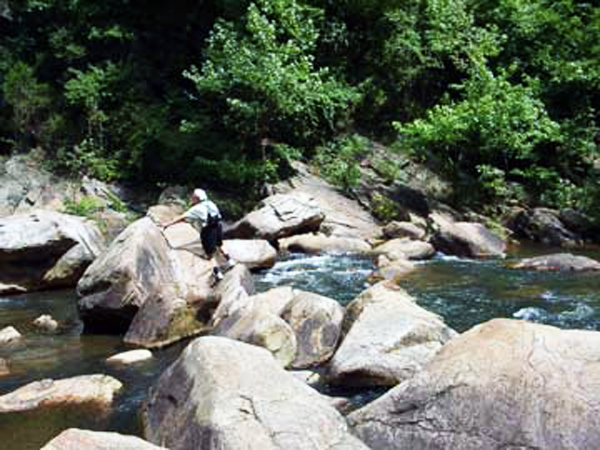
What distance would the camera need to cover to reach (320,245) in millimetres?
17766

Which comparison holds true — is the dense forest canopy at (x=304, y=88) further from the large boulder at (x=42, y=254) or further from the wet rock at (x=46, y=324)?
the wet rock at (x=46, y=324)

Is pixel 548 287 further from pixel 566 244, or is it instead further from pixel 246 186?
pixel 246 186

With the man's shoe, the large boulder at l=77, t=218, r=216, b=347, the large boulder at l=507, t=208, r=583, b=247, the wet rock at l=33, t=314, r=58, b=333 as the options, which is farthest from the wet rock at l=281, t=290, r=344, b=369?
the large boulder at l=507, t=208, r=583, b=247

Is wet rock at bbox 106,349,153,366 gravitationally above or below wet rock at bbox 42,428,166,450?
below

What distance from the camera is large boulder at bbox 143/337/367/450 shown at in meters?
5.14

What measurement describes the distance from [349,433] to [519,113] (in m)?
18.8

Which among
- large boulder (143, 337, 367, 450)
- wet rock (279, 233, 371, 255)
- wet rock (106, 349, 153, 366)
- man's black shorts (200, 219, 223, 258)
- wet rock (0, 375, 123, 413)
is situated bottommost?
wet rock (279, 233, 371, 255)

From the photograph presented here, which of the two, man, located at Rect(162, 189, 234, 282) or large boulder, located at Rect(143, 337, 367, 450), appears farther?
man, located at Rect(162, 189, 234, 282)

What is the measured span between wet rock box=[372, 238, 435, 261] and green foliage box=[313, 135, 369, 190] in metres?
4.99

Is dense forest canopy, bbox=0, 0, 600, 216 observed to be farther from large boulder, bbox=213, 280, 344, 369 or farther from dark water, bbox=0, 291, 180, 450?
large boulder, bbox=213, 280, 344, 369

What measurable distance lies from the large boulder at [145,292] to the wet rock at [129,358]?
0.50 m

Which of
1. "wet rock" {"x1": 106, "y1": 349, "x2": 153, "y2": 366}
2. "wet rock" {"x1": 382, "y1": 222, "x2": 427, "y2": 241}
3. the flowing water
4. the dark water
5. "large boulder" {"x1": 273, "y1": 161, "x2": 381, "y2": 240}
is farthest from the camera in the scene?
"large boulder" {"x1": 273, "y1": 161, "x2": 381, "y2": 240}

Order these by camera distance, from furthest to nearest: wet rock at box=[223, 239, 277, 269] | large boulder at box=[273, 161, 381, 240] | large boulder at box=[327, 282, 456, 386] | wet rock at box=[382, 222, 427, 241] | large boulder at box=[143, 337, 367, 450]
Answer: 1. large boulder at box=[273, 161, 381, 240]
2. wet rock at box=[382, 222, 427, 241]
3. wet rock at box=[223, 239, 277, 269]
4. large boulder at box=[327, 282, 456, 386]
5. large boulder at box=[143, 337, 367, 450]

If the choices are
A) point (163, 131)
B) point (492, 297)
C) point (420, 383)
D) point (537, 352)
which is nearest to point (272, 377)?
point (420, 383)
